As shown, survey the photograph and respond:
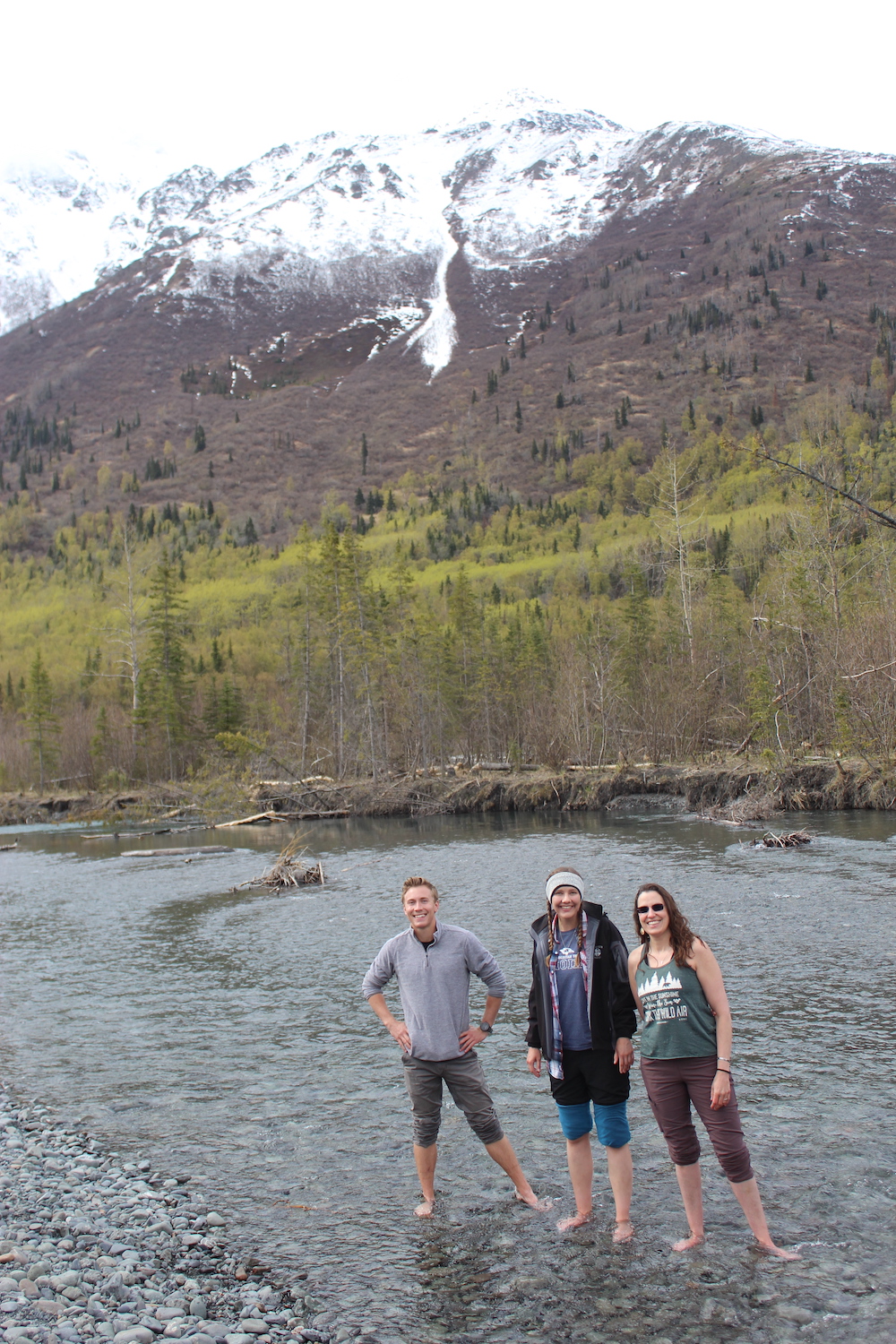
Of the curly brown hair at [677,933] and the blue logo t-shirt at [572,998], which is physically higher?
the curly brown hair at [677,933]

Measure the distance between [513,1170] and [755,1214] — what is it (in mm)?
1693

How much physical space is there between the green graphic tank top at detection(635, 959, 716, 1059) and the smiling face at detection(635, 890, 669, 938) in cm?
23

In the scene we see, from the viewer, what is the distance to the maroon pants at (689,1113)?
18.1ft

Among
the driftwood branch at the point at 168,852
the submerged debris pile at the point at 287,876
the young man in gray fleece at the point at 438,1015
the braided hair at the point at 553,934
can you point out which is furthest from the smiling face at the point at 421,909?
the driftwood branch at the point at 168,852

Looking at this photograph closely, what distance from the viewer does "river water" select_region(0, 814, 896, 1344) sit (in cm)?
573

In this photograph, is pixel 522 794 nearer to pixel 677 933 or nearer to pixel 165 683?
pixel 677 933

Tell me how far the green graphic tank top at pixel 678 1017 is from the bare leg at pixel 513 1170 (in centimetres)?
163

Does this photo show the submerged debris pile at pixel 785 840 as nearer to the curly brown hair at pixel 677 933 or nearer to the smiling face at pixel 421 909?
the smiling face at pixel 421 909

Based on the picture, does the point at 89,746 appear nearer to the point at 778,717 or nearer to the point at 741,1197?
the point at 778,717

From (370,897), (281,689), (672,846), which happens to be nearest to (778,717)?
(672,846)

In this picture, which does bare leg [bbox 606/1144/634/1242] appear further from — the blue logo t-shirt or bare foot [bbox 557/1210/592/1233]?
the blue logo t-shirt

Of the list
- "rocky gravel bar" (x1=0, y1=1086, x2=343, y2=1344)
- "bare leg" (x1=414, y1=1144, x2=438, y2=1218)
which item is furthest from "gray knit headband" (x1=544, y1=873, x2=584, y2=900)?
"rocky gravel bar" (x1=0, y1=1086, x2=343, y2=1344)

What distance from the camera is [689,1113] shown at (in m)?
5.61

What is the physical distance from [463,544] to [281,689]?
3375 inches
